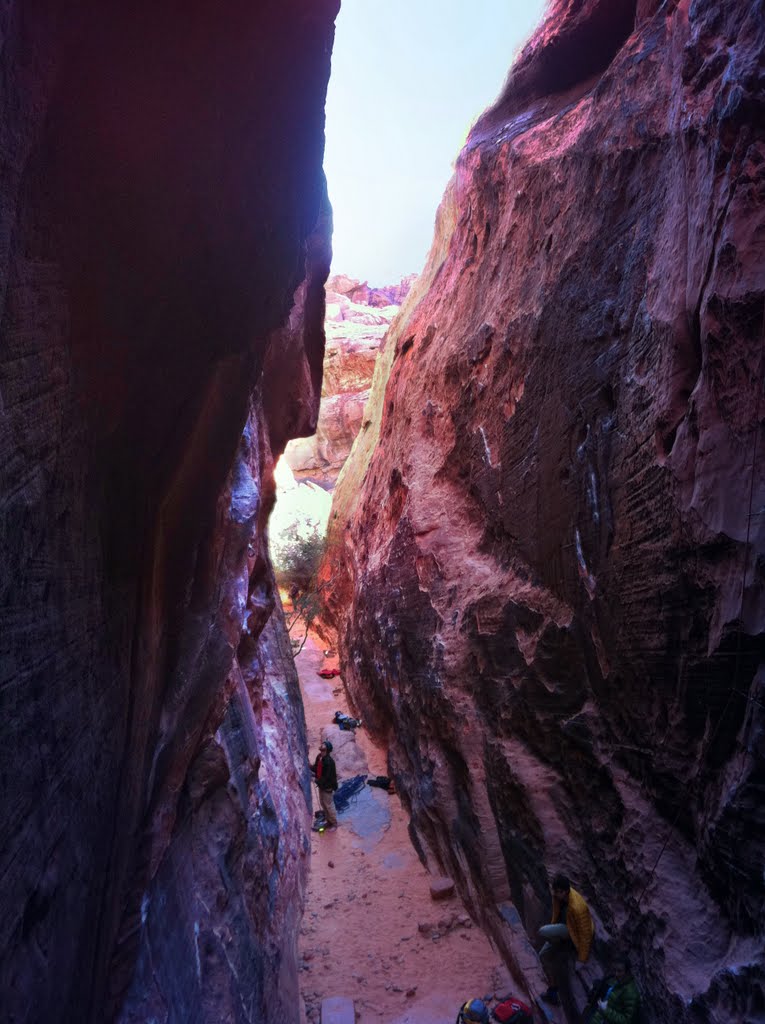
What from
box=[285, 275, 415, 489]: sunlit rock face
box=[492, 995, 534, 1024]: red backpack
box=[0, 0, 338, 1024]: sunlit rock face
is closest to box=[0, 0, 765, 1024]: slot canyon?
box=[0, 0, 338, 1024]: sunlit rock face

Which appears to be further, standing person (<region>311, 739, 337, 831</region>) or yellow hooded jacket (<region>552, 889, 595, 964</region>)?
standing person (<region>311, 739, 337, 831</region>)

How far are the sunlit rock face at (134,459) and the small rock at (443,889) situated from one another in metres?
2.79

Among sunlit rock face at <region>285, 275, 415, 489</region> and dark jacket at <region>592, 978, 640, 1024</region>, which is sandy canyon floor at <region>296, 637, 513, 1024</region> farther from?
sunlit rock face at <region>285, 275, 415, 489</region>

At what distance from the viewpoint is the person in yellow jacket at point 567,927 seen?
5.61 meters

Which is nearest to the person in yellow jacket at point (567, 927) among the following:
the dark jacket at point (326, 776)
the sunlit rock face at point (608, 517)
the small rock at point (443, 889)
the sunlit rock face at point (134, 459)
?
the sunlit rock face at point (608, 517)

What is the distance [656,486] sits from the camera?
5.04 m

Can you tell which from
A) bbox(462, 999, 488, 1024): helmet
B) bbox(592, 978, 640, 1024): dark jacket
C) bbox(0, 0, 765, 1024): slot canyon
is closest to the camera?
bbox(0, 0, 765, 1024): slot canyon

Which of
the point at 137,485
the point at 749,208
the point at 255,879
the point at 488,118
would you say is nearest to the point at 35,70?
→ the point at 137,485

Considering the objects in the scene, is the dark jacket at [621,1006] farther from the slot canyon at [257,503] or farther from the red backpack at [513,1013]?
the red backpack at [513,1013]

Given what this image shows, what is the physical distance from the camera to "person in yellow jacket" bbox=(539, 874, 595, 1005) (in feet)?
18.4

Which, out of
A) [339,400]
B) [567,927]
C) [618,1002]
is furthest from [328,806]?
[339,400]

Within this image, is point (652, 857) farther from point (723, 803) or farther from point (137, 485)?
point (137, 485)

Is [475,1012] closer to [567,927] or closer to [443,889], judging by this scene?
[567,927]

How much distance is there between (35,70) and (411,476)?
9.12m
